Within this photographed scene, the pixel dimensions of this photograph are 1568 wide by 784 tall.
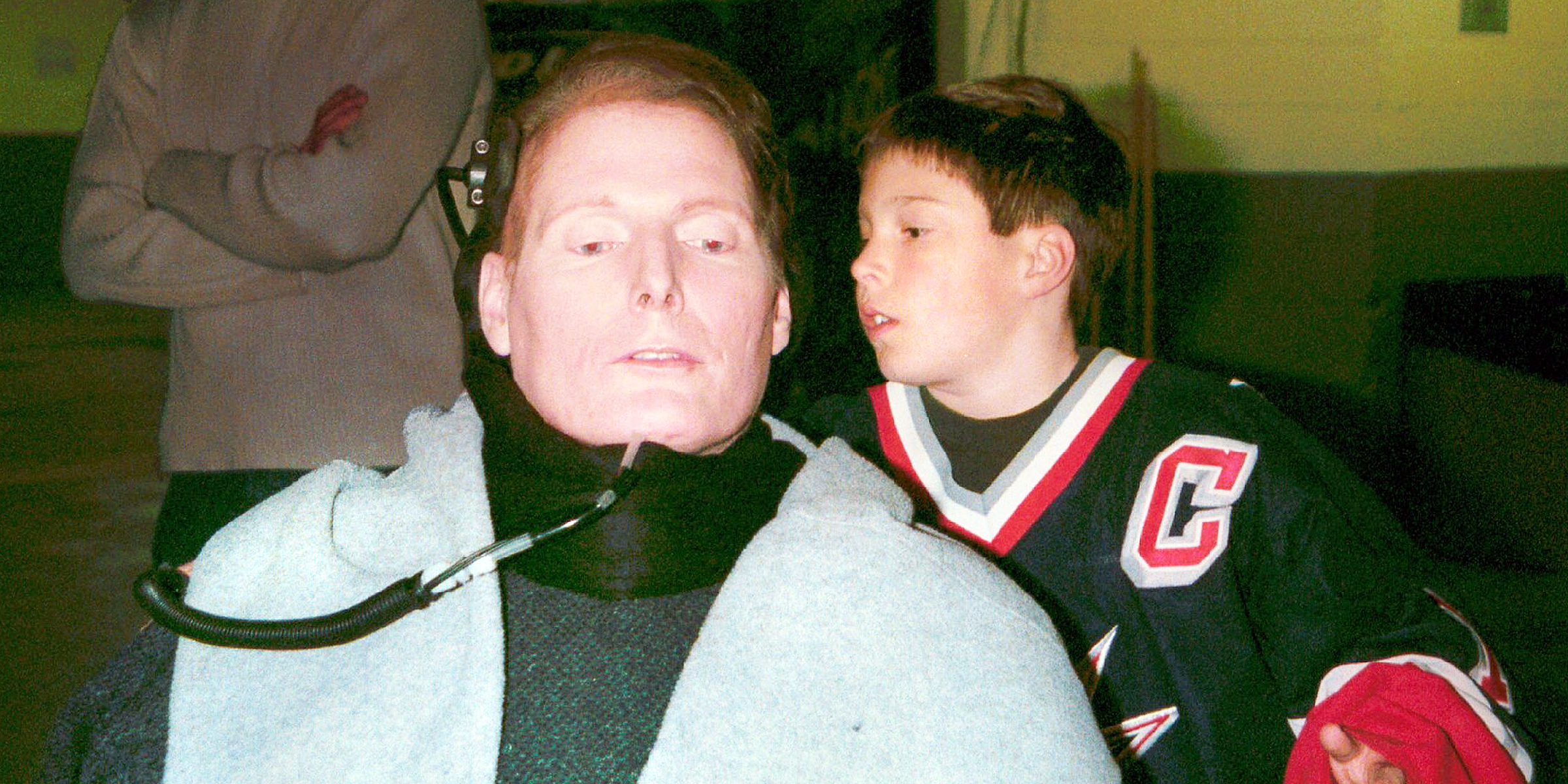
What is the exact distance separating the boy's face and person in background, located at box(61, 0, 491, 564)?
0.68 m

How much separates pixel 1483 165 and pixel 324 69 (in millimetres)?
4816

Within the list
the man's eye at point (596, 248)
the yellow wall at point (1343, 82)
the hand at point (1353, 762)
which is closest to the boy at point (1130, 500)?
the hand at point (1353, 762)

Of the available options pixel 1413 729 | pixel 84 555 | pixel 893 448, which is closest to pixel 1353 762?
pixel 1413 729

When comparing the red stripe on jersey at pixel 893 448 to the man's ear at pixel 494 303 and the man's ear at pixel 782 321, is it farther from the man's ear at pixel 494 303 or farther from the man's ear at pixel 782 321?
the man's ear at pixel 494 303

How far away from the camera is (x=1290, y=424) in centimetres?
157

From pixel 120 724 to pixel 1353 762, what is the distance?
134 centimetres

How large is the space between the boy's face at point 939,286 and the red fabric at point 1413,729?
686mm

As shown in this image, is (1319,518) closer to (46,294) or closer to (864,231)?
(864,231)

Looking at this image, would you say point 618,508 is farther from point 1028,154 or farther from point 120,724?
point 1028,154

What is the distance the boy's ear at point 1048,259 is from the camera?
6.12 feet

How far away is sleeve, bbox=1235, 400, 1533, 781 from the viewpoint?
130 cm

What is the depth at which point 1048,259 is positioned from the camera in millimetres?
1893

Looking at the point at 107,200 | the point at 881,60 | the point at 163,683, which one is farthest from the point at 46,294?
the point at 163,683

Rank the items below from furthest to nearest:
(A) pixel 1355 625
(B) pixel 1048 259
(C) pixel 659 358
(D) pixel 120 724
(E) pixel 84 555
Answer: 1. (E) pixel 84 555
2. (B) pixel 1048 259
3. (A) pixel 1355 625
4. (C) pixel 659 358
5. (D) pixel 120 724
